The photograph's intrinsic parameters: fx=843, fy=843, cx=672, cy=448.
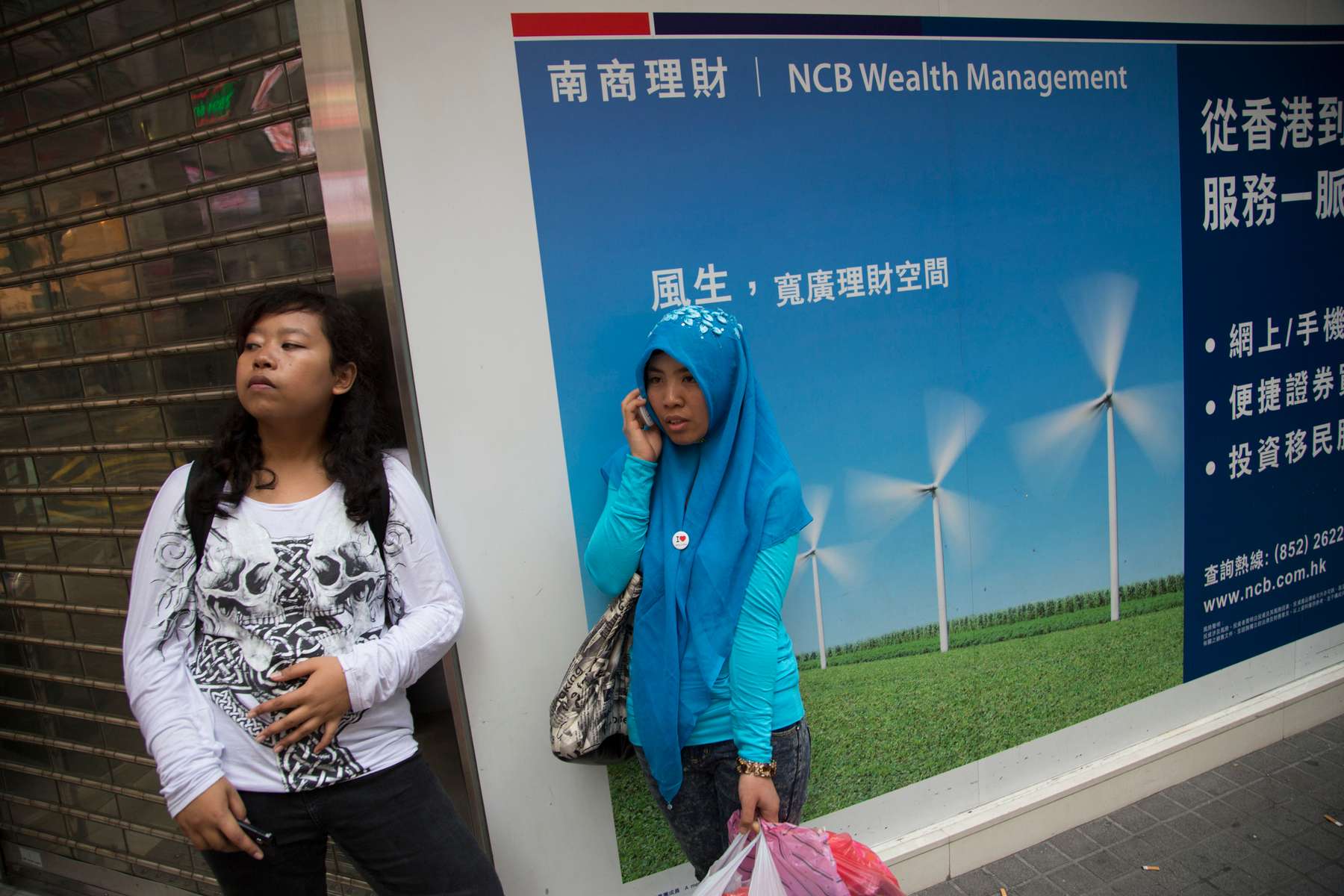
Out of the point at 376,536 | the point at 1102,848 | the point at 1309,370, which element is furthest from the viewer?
the point at 1309,370

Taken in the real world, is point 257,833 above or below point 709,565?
below

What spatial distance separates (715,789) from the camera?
7.30ft

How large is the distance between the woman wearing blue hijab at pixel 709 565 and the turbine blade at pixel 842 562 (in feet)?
2.33

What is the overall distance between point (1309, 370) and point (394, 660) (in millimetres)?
4147

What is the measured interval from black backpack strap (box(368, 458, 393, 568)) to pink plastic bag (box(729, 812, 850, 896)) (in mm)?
1122

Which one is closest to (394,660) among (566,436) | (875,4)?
(566,436)

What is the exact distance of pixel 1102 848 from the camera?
10.6 ft

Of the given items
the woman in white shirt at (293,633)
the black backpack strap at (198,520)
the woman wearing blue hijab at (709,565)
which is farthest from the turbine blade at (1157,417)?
the black backpack strap at (198,520)

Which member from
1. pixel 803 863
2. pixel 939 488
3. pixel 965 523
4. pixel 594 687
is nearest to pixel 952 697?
pixel 965 523

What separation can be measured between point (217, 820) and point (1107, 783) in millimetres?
3242

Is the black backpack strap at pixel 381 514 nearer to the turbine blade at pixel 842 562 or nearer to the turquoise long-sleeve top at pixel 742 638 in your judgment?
the turquoise long-sleeve top at pixel 742 638

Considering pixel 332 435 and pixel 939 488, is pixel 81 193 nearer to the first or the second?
pixel 332 435

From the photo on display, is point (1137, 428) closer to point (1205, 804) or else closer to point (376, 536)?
point (1205, 804)

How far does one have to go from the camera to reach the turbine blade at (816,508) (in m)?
2.80
